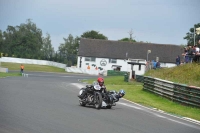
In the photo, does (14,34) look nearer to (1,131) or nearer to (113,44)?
(113,44)

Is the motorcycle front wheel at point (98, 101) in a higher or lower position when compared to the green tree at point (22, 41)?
lower

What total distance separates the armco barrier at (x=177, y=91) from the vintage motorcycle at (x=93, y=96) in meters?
6.07

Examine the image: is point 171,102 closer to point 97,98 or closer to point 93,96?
point 93,96

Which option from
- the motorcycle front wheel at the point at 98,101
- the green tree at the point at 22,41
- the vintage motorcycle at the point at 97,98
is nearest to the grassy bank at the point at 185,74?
the vintage motorcycle at the point at 97,98

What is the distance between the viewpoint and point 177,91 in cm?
2469

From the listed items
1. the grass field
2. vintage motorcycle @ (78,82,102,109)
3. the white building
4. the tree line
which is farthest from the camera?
the tree line

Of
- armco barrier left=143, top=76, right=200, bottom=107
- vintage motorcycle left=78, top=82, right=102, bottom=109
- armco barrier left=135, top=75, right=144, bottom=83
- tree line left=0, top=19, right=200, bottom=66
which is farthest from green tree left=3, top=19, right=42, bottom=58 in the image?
vintage motorcycle left=78, top=82, right=102, bottom=109

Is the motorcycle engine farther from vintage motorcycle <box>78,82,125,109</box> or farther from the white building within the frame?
the white building

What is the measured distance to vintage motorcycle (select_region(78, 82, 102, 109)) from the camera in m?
17.9

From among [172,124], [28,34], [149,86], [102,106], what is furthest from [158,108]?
[28,34]

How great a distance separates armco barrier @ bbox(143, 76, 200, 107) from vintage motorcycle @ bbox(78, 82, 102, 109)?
19.9 feet

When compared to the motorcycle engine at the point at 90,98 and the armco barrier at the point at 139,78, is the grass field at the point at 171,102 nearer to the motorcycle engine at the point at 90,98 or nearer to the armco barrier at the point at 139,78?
the motorcycle engine at the point at 90,98

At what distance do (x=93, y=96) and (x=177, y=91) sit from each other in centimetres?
759

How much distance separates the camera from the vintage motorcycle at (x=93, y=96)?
1794 cm
